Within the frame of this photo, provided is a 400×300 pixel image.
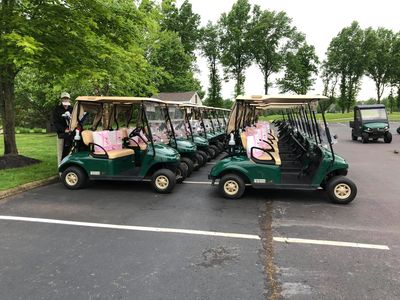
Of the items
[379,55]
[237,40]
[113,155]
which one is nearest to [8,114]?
[113,155]

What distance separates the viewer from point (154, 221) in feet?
16.5

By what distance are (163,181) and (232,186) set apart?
136 cm

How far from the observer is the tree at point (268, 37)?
2151 inches

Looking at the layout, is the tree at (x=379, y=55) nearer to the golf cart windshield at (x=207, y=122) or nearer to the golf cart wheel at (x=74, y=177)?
the golf cart windshield at (x=207, y=122)

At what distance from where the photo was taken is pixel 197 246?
4113 mm

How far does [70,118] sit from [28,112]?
25861 mm

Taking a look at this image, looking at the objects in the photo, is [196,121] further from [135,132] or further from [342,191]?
[342,191]

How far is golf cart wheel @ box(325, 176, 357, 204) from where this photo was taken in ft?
19.4

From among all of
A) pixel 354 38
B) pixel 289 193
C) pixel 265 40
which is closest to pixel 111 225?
pixel 289 193

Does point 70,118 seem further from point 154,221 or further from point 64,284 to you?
point 64,284

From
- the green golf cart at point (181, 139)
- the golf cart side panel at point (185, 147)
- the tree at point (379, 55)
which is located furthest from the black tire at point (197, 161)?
the tree at point (379, 55)

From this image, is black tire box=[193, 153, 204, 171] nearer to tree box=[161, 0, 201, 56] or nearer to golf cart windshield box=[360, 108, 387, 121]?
A: golf cart windshield box=[360, 108, 387, 121]

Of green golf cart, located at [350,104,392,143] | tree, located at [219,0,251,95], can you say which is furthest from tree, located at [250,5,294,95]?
green golf cart, located at [350,104,392,143]

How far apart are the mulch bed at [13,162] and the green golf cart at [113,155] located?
245 cm
